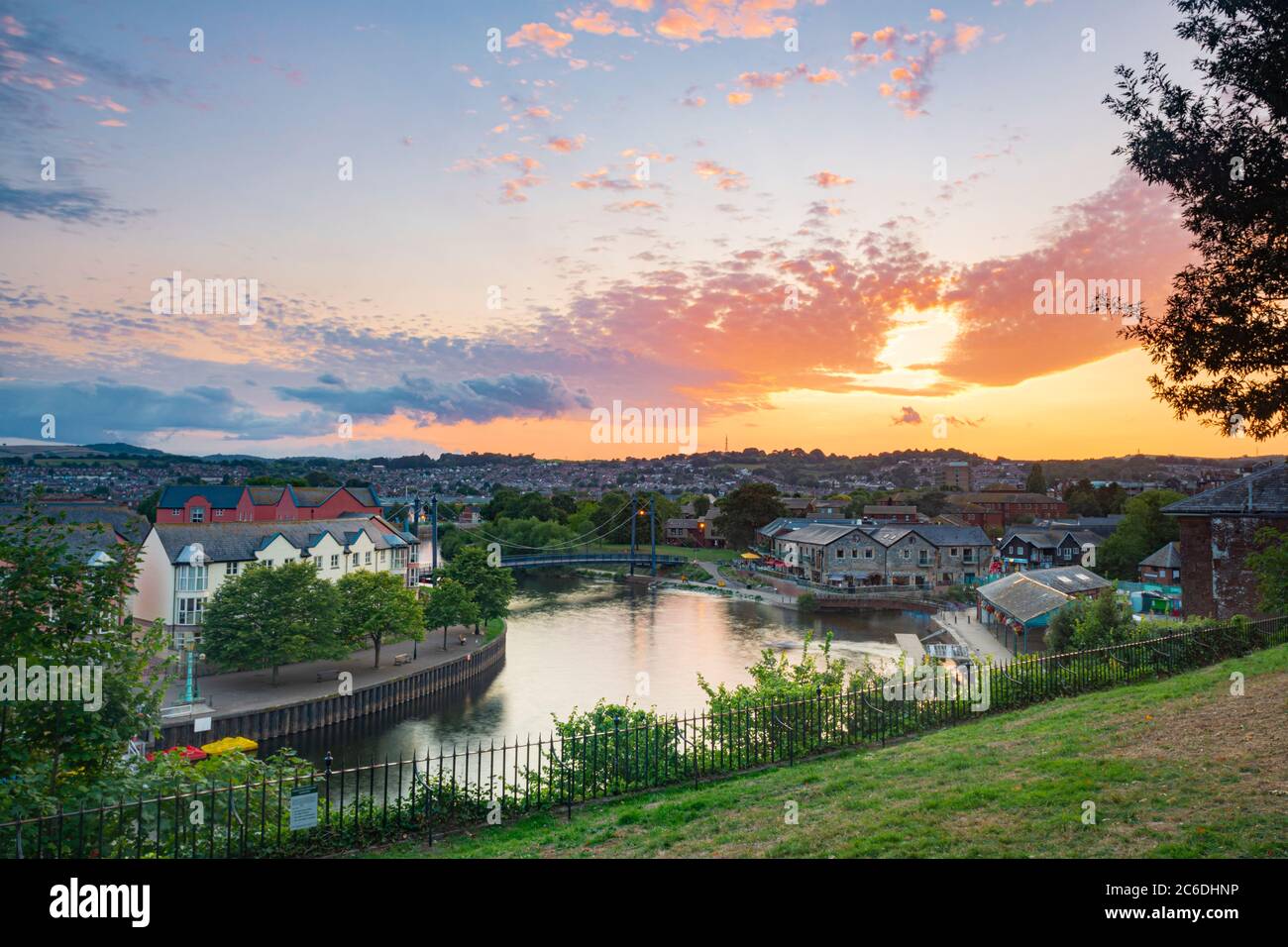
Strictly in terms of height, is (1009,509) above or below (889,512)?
above

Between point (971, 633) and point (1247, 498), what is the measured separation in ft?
67.7

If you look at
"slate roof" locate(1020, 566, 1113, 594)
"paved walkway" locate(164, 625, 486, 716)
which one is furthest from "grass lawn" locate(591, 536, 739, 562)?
"paved walkway" locate(164, 625, 486, 716)

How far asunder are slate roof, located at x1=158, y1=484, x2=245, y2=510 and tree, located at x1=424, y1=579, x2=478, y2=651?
1315 inches

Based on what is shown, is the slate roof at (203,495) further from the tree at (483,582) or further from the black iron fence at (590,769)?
the black iron fence at (590,769)

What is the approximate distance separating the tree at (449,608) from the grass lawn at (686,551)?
179 feet

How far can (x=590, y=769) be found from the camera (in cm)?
1141

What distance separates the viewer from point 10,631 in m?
8.07

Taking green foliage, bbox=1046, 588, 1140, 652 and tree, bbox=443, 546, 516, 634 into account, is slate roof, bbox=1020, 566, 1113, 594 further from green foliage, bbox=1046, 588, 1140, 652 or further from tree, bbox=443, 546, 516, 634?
tree, bbox=443, 546, 516, 634

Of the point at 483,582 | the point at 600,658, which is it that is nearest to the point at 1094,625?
the point at 600,658

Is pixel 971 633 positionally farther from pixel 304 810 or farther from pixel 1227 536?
pixel 304 810

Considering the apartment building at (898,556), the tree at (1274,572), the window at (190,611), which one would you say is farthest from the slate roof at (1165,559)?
the window at (190,611)
